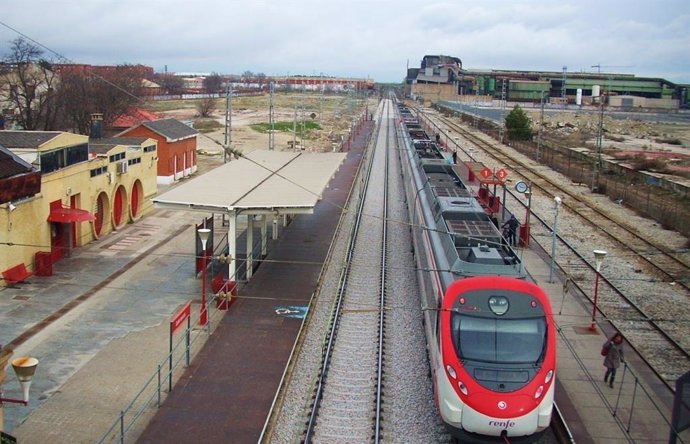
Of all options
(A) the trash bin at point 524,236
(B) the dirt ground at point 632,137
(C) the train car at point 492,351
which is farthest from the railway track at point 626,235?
(B) the dirt ground at point 632,137

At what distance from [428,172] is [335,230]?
449 cm

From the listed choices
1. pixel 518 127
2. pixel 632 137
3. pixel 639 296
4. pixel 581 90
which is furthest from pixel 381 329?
pixel 581 90

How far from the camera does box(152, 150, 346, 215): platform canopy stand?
782 inches

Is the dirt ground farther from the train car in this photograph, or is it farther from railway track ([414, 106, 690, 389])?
the train car

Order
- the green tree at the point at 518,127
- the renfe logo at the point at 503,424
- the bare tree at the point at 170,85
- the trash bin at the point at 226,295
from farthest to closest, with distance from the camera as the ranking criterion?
1. the bare tree at the point at 170,85
2. the green tree at the point at 518,127
3. the trash bin at the point at 226,295
4. the renfe logo at the point at 503,424

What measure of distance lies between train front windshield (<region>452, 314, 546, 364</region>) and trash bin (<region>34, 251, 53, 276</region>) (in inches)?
595

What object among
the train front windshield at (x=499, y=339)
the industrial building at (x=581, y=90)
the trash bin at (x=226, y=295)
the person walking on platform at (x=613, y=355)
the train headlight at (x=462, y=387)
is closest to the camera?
the train headlight at (x=462, y=387)

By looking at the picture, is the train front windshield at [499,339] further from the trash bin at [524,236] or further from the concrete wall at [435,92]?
the concrete wall at [435,92]

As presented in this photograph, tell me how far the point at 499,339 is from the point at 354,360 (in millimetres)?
5062

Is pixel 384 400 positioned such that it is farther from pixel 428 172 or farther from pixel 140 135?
pixel 140 135

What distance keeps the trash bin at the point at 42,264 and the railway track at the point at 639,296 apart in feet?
52.9

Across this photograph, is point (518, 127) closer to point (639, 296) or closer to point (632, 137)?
point (632, 137)

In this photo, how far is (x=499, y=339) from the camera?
11.6m

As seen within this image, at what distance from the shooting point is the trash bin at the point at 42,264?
2212 cm
